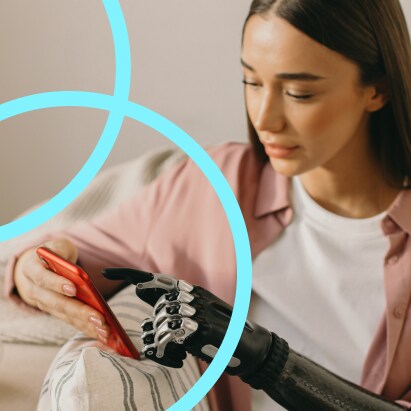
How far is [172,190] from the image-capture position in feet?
3.86

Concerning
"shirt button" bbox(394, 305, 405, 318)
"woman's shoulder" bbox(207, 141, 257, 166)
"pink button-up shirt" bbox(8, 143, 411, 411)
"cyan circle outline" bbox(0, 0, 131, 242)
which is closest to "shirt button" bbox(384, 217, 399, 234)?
"pink button-up shirt" bbox(8, 143, 411, 411)

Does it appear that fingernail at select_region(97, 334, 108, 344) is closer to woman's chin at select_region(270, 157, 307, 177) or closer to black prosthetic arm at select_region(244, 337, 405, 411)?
black prosthetic arm at select_region(244, 337, 405, 411)

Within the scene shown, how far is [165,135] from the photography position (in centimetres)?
84

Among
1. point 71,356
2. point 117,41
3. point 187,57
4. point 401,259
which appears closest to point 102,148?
point 117,41

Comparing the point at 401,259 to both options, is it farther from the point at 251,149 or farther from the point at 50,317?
the point at 50,317

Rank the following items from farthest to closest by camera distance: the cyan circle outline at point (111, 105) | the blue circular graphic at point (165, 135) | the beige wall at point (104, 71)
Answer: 1. the beige wall at point (104, 71)
2. the cyan circle outline at point (111, 105)
3. the blue circular graphic at point (165, 135)

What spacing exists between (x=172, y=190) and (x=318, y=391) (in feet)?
1.46

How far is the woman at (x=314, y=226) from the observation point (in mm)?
1006

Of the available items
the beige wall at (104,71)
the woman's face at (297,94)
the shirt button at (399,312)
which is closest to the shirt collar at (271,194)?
the woman's face at (297,94)

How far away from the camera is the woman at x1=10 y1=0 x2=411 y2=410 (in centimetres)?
101

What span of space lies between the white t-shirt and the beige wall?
571 millimetres

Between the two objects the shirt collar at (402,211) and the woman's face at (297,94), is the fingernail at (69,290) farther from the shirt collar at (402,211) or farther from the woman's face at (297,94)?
the shirt collar at (402,211)

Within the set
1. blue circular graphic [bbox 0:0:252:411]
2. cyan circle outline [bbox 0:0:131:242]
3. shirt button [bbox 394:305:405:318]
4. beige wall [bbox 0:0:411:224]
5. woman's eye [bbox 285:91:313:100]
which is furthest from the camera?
beige wall [bbox 0:0:411:224]

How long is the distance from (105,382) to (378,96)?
581 mm
